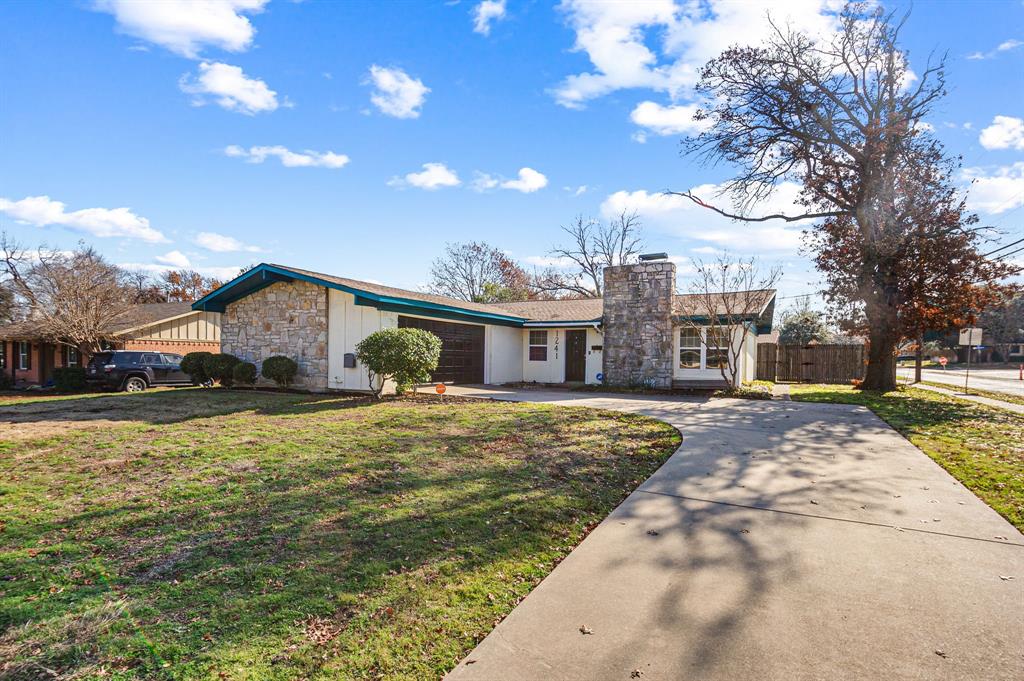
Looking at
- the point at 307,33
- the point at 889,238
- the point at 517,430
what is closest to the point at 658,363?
the point at 889,238

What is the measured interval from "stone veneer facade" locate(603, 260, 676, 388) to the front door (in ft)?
4.48

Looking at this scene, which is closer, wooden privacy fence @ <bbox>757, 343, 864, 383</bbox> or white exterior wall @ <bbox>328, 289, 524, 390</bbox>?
white exterior wall @ <bbox>328, 289, 524, 390</bbox>

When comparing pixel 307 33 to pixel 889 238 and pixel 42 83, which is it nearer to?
pixel 42 83

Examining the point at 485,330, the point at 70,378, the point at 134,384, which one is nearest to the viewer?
the point at 134,384

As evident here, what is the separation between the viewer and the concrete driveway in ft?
8.33

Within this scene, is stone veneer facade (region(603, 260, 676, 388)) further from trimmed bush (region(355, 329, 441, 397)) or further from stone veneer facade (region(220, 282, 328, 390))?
stone veneer facade (region(220, 282, 328, 390))

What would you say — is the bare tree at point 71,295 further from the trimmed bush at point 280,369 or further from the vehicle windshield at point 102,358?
the trimmed bush at point 280,369

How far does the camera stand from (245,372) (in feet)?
49.1

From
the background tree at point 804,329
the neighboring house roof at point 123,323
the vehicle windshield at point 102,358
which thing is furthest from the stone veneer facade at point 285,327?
the background tree at point 804,329

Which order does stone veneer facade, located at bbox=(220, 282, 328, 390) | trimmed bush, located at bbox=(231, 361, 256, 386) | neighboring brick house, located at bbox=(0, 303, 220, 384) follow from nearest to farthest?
stone veneer facade, located at bbox=(220, 282, 328, 390), trimmed bush, located at bbox=(231, 361, 256, 386), neighboring brick house, located at bbox=(0, 303, 220, 384)

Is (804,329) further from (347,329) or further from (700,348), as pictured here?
(347,329)

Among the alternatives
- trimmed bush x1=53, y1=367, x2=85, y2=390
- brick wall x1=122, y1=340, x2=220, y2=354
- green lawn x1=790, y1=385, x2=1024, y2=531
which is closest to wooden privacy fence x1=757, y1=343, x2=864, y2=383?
green lawn x1=790, y1=385, x2=1024, y2=531

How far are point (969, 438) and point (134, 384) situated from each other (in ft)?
68.5

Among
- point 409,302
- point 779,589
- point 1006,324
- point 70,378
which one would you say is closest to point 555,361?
point 409,302
